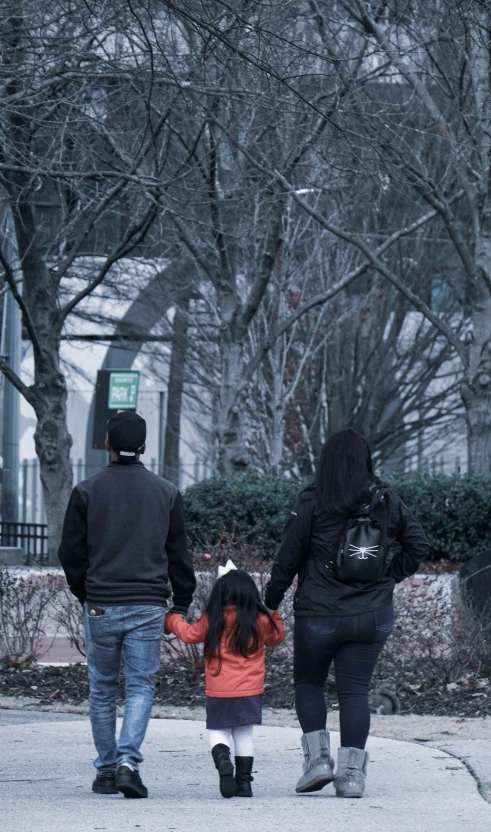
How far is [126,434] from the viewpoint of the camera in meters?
5.26

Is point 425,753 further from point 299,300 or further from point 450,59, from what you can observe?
point 299,300

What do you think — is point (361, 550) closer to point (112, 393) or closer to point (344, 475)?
point (344, 475)

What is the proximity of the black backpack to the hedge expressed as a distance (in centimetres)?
1011

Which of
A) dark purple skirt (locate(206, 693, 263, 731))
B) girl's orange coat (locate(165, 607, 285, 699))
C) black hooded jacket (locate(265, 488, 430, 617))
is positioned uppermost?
black hooded jacket (locate(265, 488, 430, 617))

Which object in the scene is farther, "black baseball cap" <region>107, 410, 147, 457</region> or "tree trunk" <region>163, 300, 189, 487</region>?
"tree trunk" <region>163, 300, 189, 487</region>

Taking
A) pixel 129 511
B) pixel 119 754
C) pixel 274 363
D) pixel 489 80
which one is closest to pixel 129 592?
pixel 129 511

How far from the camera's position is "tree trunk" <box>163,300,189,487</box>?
23.2m

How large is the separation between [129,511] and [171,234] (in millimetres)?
10706

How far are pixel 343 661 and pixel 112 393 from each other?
454 inches

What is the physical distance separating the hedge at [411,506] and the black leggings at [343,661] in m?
9.95

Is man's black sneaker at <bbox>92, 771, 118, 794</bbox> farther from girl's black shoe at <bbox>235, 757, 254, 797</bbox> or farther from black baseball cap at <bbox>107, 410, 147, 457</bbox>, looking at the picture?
black baseball cap at <bbox>107, 410, 147, 457</bbox>

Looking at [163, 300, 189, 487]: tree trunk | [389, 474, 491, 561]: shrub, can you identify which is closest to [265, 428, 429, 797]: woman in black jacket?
[389, 474, 491, 561]: shrub

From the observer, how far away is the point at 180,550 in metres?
5.35

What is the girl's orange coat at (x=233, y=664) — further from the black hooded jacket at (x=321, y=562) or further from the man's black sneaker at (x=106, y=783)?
the man's black sneaker at (x=106, y=783)
